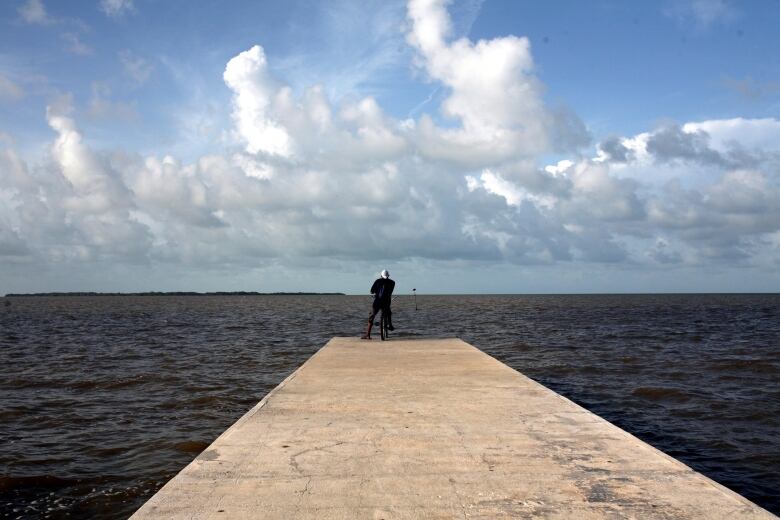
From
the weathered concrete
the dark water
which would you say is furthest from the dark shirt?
the weathered concrete

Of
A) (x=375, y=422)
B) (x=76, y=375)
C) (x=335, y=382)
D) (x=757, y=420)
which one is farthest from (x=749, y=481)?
(x=76, y=375)

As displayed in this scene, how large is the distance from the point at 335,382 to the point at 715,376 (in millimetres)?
10977

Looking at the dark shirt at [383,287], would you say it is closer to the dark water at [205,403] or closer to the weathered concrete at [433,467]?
the dark water at [205,403]

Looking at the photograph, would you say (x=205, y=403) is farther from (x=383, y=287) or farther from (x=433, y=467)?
(x=433, y=467)

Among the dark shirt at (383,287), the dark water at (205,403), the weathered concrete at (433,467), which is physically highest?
the dark shirt at (383,287)

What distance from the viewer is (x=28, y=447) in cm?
845

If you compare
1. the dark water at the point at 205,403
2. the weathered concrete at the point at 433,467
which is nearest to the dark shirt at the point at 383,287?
the dark water at the point at 205,403

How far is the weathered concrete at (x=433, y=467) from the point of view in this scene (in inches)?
155

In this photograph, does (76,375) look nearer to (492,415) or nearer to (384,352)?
(384,352)

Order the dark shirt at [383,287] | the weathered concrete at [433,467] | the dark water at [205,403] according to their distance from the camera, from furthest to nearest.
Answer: the dark shirt at [383,287]
the dark water at [205,403]
the weathered concrete at [433,467]

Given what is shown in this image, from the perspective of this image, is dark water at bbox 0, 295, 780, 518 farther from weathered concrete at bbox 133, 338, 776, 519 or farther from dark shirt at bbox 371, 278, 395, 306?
dark shirt at bbox 371, 278, 395, 306

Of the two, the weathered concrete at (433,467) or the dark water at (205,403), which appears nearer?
the weathered concrete at (433,467)

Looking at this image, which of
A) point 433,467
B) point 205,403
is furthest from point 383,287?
point 433,467

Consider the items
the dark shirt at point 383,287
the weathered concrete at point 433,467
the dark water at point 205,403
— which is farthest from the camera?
the dark shirt at point 383,287
